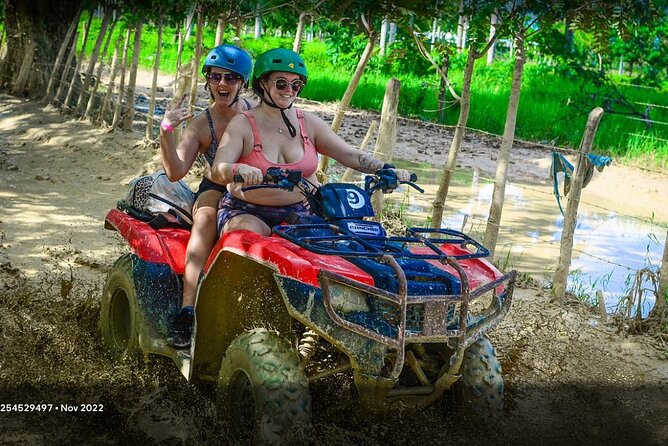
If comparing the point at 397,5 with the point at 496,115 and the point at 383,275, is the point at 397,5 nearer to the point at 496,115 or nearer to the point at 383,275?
the point at 383,275

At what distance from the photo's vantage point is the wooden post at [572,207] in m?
6.68

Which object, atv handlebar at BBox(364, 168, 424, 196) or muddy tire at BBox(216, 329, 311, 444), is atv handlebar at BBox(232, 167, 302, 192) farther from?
muddy tire at BBox(216, 329, 311, 444)

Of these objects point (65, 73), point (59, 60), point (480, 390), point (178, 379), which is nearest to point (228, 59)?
point (178, 379)

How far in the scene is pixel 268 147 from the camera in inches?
171

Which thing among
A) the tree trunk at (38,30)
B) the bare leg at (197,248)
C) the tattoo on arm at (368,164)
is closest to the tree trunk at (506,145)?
the tattoo on arm at (368,164)

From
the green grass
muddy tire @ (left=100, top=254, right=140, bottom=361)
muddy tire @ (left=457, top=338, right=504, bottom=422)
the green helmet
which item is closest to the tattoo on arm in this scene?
the green helmet

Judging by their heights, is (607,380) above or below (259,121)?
below

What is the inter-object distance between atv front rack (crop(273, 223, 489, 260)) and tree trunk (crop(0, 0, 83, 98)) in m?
13.3

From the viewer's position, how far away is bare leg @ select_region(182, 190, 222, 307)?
4449 millimetres

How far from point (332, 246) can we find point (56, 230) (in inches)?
210

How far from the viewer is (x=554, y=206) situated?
12523 millimetres

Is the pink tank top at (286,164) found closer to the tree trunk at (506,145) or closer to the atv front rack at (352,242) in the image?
the atv front rack at (352,242)

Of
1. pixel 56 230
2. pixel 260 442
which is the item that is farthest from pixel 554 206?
pixel 260 442

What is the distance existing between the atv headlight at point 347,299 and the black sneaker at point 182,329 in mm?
1226
